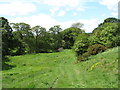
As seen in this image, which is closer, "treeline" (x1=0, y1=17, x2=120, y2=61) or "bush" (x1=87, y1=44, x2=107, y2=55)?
"bush" (x1=87, y1=44, x2=107, y2=55)

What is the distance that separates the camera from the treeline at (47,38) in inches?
1382

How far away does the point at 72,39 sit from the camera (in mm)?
69625

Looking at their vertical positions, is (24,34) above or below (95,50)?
above

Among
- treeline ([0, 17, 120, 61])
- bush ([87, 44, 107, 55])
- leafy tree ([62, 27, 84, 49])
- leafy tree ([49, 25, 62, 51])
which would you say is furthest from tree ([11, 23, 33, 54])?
bush ([87, 44, 107, 55])

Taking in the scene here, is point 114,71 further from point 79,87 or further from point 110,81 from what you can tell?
point 79,87

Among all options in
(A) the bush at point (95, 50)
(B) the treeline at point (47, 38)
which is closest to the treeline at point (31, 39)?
(B) the treeline at point (47, 38)

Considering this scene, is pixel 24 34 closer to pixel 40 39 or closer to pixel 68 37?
pixel 40 39

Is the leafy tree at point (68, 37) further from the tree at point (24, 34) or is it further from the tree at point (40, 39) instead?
the tree at point (24, 34)

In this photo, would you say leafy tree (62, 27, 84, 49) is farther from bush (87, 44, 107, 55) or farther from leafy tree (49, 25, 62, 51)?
bush (87, 44, 107, 55)

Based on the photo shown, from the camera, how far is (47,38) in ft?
202

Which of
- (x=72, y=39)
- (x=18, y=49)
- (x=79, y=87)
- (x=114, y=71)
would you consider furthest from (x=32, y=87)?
(x=72, y=39)

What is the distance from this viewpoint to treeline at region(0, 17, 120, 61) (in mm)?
35094

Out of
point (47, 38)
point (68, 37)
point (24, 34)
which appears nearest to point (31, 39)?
point (24, 34)

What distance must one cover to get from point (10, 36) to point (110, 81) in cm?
4013
